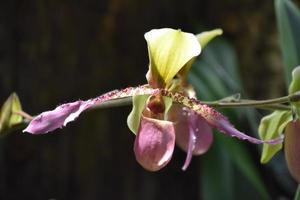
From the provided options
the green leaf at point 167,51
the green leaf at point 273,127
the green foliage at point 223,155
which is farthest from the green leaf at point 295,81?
the green foliage at point 223,155

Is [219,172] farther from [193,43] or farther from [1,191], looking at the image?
[193,43]

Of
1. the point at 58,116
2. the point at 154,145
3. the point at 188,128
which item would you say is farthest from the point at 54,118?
the point at 188,128

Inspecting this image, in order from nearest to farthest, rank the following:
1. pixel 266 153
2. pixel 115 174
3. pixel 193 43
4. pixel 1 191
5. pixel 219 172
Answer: pixel 193 43 < pixel 266 153 < pixel 219 172 < pixel 1 191 < pixel 115 174

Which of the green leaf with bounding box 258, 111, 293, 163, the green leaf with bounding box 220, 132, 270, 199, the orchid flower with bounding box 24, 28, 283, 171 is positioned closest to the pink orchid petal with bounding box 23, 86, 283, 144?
the orchid flower with bounding box 24, 28, 283, 171

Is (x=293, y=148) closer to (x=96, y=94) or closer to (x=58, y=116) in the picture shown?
(x=58, y=116)

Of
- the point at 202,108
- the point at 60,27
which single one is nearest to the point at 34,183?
the point at 60,27

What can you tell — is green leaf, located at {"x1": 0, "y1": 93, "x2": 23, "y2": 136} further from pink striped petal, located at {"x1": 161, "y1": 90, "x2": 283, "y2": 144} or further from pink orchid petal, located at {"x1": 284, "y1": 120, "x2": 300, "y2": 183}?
pink orchid petal, located at {"x1": 284, "y1": 120, "x2": 300, "y2": 183}
